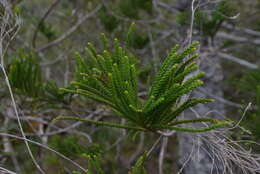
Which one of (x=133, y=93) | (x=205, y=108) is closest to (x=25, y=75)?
(x=133, y=93)

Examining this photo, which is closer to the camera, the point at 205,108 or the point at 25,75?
the point at 25,75

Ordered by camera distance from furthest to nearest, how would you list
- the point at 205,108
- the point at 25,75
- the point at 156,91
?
the point at 205,108 → the point at 25,75 → the point at 156,91

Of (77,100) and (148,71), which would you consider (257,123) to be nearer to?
(148,71)

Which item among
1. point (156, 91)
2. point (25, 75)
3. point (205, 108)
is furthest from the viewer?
point (205, 108)

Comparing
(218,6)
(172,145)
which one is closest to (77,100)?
(218,6)

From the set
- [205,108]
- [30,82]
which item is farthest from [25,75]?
[205,108]

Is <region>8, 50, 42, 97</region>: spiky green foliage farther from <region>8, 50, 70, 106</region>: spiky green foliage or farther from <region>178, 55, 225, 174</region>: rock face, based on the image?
<region>178, 55, 225, 174</region>: rock face

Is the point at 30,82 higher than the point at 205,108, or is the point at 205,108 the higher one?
the point at 30,82

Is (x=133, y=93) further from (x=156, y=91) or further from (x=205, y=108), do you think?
(x=205, y=108)

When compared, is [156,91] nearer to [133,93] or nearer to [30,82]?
[133,93]

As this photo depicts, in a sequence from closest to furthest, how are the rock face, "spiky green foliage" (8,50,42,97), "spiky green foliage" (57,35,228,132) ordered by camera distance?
1. "spiky green foliage" (57,35,228,132)
2. "spiky green foliage" (8,50,42,97)
3. the rock face

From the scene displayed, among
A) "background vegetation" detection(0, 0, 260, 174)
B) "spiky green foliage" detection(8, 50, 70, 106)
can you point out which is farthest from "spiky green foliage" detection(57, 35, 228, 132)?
"spiky green foliage" detection(8, 50, 70, 106)

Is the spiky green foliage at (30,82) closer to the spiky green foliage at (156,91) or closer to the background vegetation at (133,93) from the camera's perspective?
the background vegetation at (133,93)

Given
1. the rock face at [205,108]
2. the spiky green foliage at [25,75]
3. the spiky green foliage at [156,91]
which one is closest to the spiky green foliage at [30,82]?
the spiky green foliage at [25,75]
